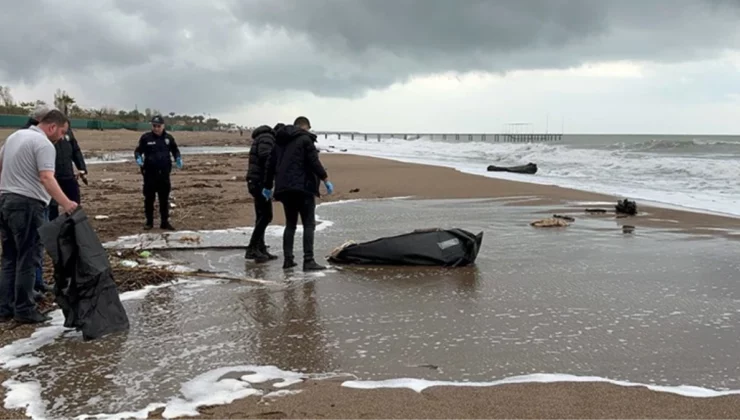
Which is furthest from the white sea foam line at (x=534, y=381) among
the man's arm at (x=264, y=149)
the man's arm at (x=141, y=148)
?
the man's arm at (x=141, y=148)

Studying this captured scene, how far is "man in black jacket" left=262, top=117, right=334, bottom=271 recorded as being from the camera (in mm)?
6699

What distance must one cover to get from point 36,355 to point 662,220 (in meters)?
9.70

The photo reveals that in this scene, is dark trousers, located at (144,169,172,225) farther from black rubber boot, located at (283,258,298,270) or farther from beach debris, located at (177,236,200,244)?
black rubber boot, located at (283,258,298,270)

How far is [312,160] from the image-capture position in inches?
265

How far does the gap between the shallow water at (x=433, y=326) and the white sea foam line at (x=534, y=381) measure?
9 centimetres

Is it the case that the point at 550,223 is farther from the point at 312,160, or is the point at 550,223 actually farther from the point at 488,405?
the point at 488,405

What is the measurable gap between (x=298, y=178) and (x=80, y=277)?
110 inches

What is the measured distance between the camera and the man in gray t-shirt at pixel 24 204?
14.8 feet

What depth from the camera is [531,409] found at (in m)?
3.21

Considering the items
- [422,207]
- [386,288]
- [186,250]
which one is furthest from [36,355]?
[422,207]

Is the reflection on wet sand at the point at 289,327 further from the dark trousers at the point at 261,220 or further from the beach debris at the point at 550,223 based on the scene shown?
the beach debris at the point at 550,223

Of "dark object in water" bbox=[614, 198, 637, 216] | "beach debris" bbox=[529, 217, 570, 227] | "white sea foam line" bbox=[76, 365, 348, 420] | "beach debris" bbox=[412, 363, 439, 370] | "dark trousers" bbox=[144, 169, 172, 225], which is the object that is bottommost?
"white sea foam line" bbox=[76, 365, 348, 420]

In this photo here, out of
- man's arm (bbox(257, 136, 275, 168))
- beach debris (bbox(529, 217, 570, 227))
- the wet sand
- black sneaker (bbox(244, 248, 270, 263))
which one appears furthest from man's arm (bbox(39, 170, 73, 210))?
beach debris (bbox(529, 217, 570, 227))

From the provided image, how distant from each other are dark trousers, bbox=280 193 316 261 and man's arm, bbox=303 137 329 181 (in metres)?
0.29
